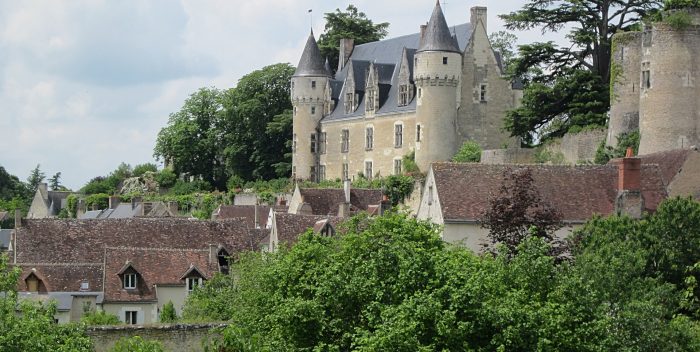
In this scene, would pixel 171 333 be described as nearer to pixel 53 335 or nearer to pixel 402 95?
pixel 53 335

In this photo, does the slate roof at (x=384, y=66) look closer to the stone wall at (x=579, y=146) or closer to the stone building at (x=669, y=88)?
the stone wall at (x=579, y=146)

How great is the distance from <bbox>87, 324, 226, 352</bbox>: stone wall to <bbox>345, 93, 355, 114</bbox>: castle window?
49.3 meters

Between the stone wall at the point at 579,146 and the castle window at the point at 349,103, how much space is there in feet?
74.1

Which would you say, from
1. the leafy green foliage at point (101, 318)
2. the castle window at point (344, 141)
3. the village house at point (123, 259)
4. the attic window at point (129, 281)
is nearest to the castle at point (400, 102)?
the castle window at point (344, 141)

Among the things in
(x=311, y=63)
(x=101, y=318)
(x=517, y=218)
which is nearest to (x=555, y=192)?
(x=517, y=218)

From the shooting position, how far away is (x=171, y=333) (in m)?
34.7

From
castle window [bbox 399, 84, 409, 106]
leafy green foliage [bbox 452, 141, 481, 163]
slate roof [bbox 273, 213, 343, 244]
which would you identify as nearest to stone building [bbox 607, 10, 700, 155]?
slate roof [bbox 273, 213, 343, 244]

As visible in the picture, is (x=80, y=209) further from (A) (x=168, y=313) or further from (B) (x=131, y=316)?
(A) (x=168, y=313)

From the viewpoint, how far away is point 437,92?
249ft

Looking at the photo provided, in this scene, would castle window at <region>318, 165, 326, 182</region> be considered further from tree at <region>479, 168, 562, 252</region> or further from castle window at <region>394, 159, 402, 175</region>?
tree at <region>479, 168, 562, 252</region>

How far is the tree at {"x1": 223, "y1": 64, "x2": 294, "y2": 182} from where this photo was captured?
92625mm

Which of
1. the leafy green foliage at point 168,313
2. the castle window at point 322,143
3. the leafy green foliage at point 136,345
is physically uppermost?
the castle window at point 322,143

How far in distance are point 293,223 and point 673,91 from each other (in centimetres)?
1397

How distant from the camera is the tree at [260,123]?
9262cm
